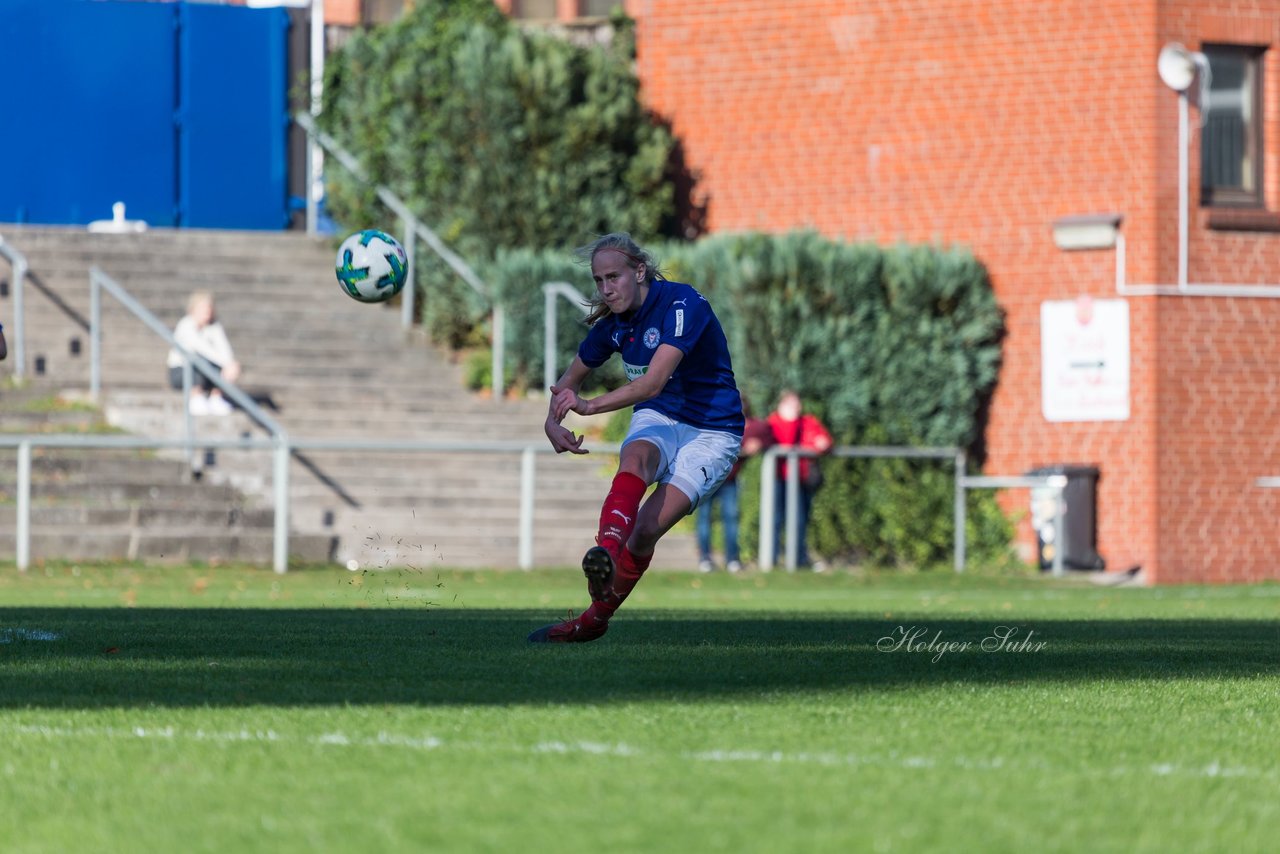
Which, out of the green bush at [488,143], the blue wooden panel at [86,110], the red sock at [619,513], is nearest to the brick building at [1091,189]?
the green bush at [488,143]

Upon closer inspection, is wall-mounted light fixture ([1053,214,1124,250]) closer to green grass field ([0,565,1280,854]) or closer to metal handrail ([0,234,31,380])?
metal handrail ([0,234,31,380])

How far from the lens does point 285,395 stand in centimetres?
2370

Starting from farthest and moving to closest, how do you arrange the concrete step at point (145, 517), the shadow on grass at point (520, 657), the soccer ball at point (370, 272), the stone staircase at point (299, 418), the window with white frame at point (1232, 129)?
the window with white frame at point (1232, 129)
the stone staircase at point (299, 418)
the concrete step at point (145, 517)
the soccer ball at point (370, 272)
the shadow on grass at point (520, 657)

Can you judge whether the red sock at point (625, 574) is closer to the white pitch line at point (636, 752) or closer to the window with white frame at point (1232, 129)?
the white pitch line at point (636, 752)

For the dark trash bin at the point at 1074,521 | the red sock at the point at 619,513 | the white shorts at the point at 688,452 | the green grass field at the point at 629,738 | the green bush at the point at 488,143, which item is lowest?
the dark trash bin at the point at 1074,521

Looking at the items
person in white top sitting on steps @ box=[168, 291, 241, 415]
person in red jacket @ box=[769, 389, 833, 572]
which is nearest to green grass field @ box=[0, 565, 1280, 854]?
person in red jacket @ box=[769, 389, 833, 572]

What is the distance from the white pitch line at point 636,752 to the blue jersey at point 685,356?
3.58 meters

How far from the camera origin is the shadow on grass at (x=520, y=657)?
759 centimetres

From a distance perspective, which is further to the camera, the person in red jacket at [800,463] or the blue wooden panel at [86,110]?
the blue wooden panel at [86,110]

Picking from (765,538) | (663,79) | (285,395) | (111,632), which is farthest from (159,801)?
(663,79)

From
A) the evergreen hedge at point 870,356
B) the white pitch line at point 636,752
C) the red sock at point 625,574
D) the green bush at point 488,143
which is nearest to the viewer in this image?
A: the white pitch line at point 636,752

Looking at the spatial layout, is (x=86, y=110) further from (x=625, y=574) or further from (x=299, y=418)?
(x=625, y=574)

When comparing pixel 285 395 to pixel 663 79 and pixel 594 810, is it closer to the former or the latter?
pixel 663 79

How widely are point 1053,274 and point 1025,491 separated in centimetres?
237
